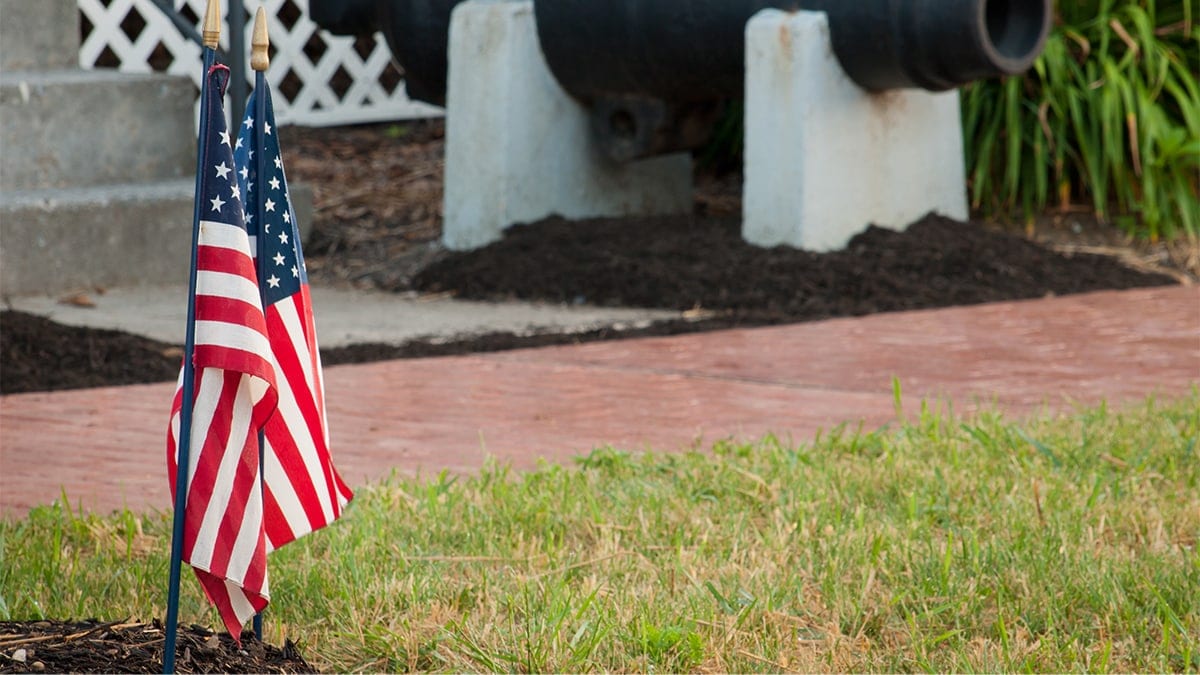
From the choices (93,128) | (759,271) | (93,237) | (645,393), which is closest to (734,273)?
(759,271)

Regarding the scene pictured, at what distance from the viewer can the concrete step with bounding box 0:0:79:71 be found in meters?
7.57

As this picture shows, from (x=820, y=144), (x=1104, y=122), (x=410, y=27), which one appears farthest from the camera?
(x=410, y=27)

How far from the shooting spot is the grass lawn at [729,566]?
2.69 meters

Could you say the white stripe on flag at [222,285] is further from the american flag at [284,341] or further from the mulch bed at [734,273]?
the mulch bed at [734,273]

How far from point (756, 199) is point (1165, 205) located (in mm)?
2394

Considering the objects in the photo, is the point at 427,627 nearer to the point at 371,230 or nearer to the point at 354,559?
the point at 354,559

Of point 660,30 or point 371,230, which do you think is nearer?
point 660,30

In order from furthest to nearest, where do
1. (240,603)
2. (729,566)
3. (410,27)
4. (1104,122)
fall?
(410,27) < (1104,122) < (729,566) < (240,603)

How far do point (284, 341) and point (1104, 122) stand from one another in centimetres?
656

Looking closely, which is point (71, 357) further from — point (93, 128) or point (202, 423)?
point (202, 423)

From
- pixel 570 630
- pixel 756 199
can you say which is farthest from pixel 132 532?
pixel 756 199

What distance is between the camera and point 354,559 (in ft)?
10.1

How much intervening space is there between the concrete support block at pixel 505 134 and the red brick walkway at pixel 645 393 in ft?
6.76

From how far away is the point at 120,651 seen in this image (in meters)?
2.13
